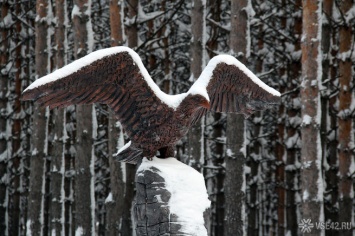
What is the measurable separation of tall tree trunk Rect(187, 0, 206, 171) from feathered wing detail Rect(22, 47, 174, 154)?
4145 mm

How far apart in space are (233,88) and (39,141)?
6.97 m

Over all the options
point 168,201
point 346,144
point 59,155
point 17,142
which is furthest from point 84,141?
point 17,142

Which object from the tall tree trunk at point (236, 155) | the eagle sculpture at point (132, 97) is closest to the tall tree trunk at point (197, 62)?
the tall tree trunk at point (236, 155)

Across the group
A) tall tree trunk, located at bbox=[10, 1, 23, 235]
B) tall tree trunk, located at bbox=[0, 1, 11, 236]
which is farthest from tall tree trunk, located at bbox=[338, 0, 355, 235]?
tall tree trunk, located at bbox=[10, 1, 23, 235]

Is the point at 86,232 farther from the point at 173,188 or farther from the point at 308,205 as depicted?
the point at 173,188

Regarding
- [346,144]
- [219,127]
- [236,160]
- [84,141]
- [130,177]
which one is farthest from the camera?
[219,127]

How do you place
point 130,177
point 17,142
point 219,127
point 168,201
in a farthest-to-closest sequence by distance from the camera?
point 17,142, point 219,127, point 130,177, point 168,201

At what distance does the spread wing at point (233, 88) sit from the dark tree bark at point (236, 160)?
2.94m

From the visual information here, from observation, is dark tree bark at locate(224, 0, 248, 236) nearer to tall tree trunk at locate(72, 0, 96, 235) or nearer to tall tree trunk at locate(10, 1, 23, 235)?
tall tree trunk at locate(72, 0, 96, 235)

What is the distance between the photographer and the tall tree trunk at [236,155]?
812cm

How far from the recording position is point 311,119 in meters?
7.46

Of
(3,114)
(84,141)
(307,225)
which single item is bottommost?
(307,225)

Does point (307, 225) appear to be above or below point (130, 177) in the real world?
below

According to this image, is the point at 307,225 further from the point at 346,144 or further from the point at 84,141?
the point at 84,141
